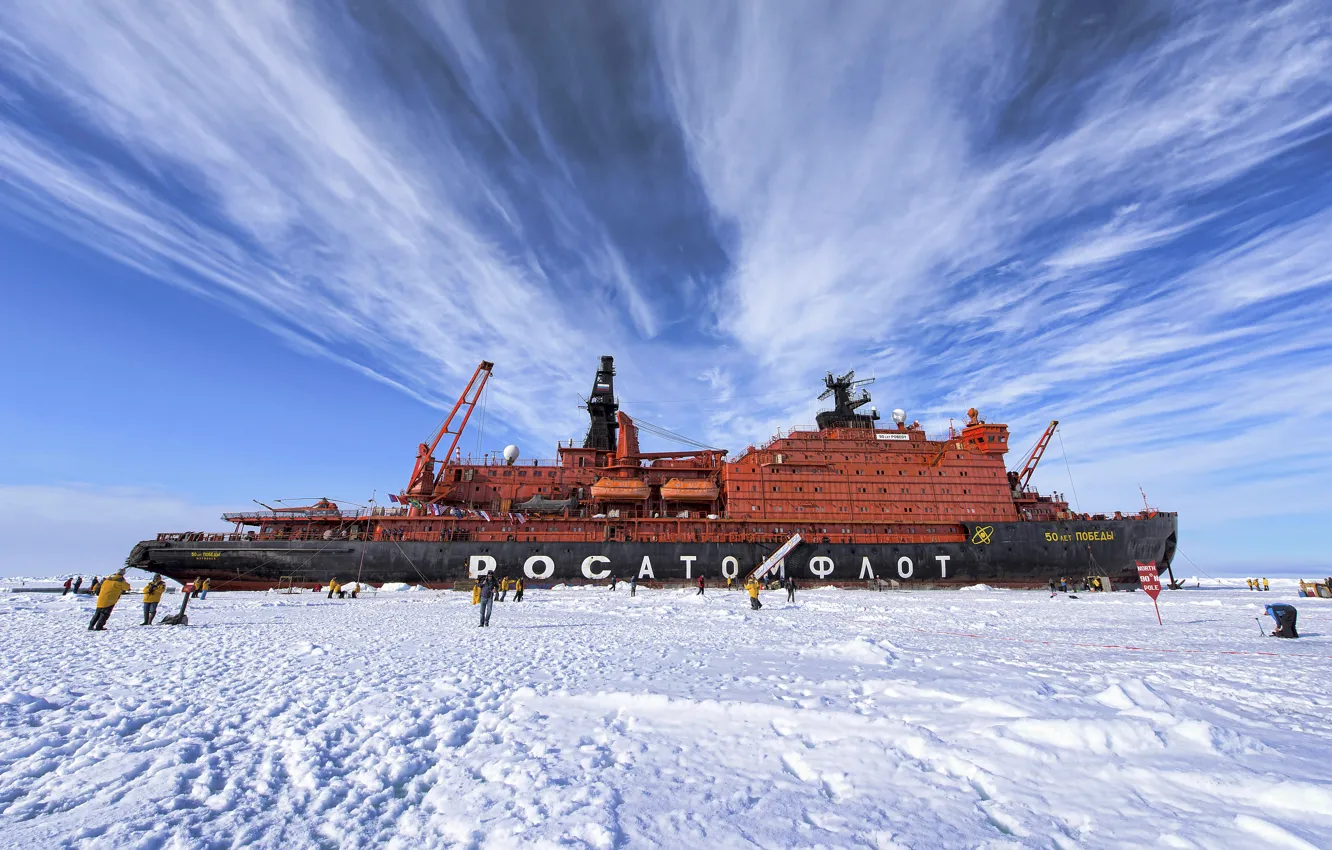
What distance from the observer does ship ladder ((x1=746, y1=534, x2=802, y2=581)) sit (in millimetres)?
31234

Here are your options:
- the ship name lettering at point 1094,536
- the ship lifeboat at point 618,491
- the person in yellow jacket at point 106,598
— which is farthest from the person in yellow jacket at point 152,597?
the ship name lettering at point 1094,536

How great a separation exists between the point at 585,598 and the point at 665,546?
29.4 ft

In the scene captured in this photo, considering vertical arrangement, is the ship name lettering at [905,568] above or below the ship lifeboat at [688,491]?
below

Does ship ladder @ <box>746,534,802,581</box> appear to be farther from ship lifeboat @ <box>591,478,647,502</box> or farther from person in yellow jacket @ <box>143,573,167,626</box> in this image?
person in yellow jacket @ <box>143,573,167,626</box>

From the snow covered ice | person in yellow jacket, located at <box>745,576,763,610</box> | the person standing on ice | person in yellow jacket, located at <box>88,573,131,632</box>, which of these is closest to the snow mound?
the snow covered ice

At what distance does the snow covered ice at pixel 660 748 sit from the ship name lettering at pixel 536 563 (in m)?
21.8

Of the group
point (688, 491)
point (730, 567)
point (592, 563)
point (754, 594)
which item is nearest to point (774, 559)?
point (730, 567)

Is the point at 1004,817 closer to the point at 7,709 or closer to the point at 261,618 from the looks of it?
the point at 7,709

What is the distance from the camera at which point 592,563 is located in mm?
31344

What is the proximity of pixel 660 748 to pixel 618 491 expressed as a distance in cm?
2944

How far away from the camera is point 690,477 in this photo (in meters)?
37.4

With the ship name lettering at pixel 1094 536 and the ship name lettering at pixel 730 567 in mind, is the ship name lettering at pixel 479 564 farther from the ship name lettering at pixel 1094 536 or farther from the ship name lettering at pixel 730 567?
the ship name lettering at pixel 1094 536

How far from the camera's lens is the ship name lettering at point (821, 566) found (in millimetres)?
31906

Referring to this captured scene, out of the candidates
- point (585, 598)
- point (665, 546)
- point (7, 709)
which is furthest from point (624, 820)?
point (665, 546)
